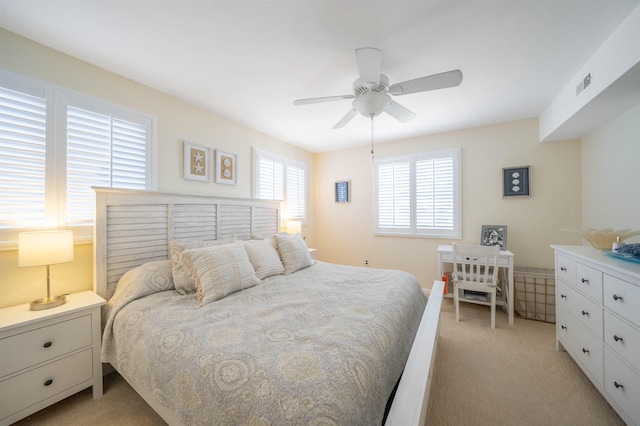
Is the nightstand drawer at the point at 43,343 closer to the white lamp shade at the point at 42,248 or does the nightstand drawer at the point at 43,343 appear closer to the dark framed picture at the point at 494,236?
the white lamp shade at the point at 42,248

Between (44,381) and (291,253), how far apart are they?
190 cm

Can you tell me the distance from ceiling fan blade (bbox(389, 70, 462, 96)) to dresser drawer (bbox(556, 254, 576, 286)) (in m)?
1.77

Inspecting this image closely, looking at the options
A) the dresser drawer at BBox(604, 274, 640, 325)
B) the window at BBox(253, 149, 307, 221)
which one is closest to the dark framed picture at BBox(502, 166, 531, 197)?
the dresser drawer at BBox(604, 274, 640, 325)

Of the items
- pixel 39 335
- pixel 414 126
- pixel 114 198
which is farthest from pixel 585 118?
pixel 39 335

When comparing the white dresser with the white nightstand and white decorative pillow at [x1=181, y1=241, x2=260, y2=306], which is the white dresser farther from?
the white nightstand

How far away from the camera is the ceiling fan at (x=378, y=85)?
1.56 meters

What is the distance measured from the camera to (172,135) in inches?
101

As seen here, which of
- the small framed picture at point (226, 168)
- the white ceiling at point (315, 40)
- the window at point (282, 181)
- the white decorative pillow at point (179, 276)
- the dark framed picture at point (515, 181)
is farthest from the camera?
the window at point (282, 181)

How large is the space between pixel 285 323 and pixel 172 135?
2.33 metres

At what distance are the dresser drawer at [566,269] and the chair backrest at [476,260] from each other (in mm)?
483

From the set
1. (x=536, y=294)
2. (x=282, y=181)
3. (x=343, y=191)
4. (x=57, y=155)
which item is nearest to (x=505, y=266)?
(x=536, y=294)

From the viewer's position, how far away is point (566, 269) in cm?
209

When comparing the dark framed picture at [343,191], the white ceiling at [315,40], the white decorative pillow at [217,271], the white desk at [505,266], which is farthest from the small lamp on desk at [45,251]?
the white desk at [505,266]

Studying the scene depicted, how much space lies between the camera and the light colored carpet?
1521 mm
